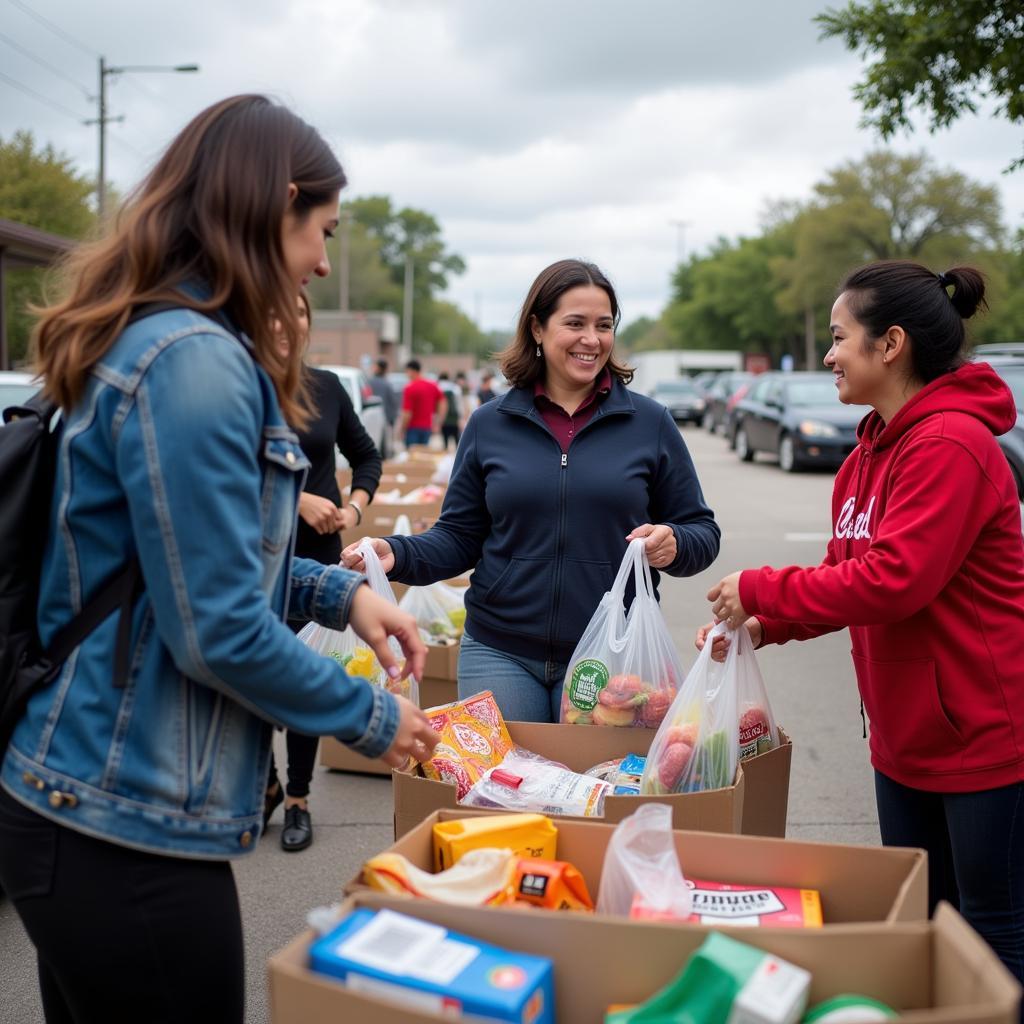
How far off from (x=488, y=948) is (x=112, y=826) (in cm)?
55

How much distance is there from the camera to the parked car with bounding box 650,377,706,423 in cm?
3466

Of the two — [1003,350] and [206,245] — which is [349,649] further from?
[1003,350]

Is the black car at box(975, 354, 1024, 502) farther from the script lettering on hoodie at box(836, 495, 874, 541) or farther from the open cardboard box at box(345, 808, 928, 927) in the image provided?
the open cardboard box at box(345, 808, 928, 927)

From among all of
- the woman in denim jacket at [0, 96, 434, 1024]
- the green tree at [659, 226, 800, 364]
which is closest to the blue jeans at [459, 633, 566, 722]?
the woman in denim jacket at [0, 96, 434, 1024]

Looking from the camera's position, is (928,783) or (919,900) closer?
(919,900)

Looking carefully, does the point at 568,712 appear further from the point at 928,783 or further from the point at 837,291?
the point at 837,291

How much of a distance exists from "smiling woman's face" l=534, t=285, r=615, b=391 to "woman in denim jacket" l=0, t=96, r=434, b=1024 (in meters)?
1.54

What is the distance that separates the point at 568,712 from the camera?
2.84 m

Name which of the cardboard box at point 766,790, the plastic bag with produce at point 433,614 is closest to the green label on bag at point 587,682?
the cardboard box at point 766,790

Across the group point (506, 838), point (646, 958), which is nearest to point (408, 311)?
point (506, 838)

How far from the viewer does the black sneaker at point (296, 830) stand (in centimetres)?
420

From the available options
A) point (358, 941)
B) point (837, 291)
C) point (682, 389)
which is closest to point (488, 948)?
point (358, 941)

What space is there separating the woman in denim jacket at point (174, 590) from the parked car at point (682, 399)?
107ft

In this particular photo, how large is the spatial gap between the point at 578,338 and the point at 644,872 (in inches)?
68.9
